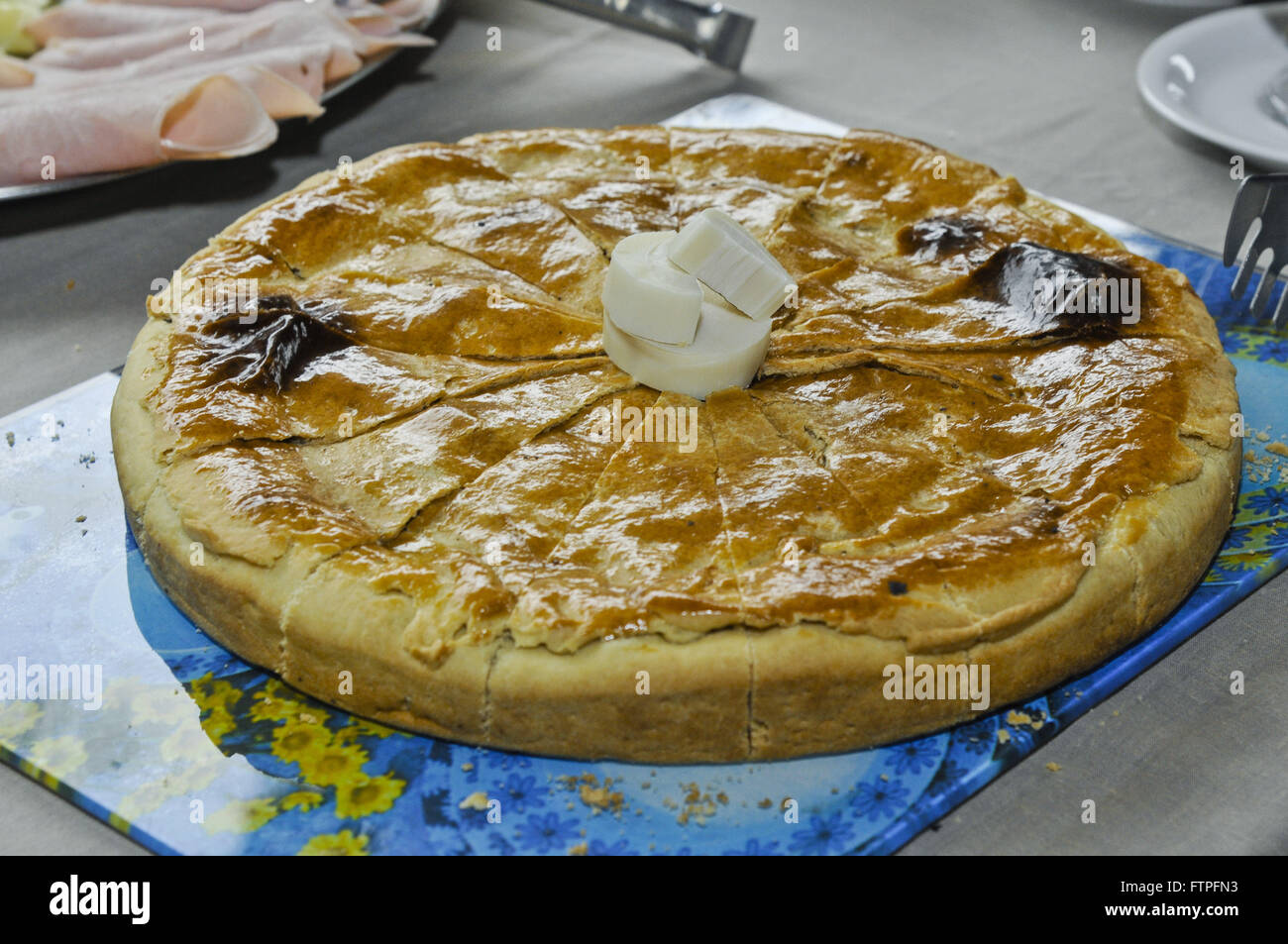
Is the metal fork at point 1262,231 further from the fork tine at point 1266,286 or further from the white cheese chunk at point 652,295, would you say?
the white cheese chunk at point 652,295

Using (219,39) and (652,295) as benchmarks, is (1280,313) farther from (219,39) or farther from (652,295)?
(219,39)

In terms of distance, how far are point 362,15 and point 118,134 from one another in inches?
70.2

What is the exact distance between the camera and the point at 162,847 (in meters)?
2.85

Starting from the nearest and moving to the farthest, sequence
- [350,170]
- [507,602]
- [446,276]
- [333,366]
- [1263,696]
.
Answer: [507,602]
[1263,696]
[333,366]
[446,276]
[350,170]

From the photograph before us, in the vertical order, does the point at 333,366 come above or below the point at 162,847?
above

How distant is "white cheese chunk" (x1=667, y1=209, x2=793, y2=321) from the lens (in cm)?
359

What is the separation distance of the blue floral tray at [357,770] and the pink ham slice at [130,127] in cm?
272

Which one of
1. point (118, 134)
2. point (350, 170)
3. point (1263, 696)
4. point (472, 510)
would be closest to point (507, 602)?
point (472, 510)

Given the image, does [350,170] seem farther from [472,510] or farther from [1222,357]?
[1222,357]

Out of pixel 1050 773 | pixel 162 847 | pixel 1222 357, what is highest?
pixel 1222 357

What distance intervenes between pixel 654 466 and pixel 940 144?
4.02 m

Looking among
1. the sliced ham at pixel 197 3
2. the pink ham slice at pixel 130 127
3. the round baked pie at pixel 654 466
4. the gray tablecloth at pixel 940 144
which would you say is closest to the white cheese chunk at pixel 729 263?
the round baked pie at pixel 654 466

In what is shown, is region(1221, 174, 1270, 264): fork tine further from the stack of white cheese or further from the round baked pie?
the stack of white cheese

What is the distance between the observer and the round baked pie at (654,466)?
9.87 feet
